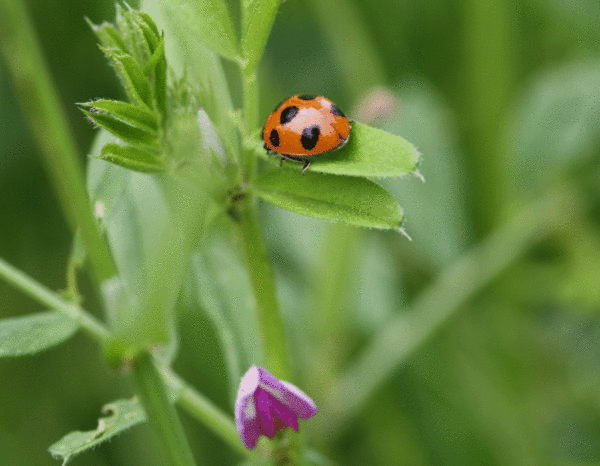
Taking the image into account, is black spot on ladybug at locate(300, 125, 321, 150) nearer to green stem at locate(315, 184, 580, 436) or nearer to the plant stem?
the plant stem

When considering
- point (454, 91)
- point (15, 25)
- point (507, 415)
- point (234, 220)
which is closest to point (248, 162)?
point (234, 220)

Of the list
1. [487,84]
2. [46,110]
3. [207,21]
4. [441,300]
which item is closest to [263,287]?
[207,21]

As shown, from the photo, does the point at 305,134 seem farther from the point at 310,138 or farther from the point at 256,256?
the point at 256,256

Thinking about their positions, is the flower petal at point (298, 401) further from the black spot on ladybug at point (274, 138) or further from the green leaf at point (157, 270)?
the black spot on ladybug at point (274, 138)

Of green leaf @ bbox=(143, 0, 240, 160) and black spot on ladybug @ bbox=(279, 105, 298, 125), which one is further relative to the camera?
black spot on ladybug @ bbox=(279, 105, 298, 125)

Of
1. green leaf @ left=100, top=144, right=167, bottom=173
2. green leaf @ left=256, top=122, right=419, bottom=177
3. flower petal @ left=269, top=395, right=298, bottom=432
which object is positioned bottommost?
flower petal @ left=269, top=395, right=298, bottom=432

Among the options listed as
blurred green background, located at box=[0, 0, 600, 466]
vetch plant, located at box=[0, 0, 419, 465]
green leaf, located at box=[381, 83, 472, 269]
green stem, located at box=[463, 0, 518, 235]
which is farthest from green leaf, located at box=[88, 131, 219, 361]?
green stem, located at box=[463, 0, 518, 235]
